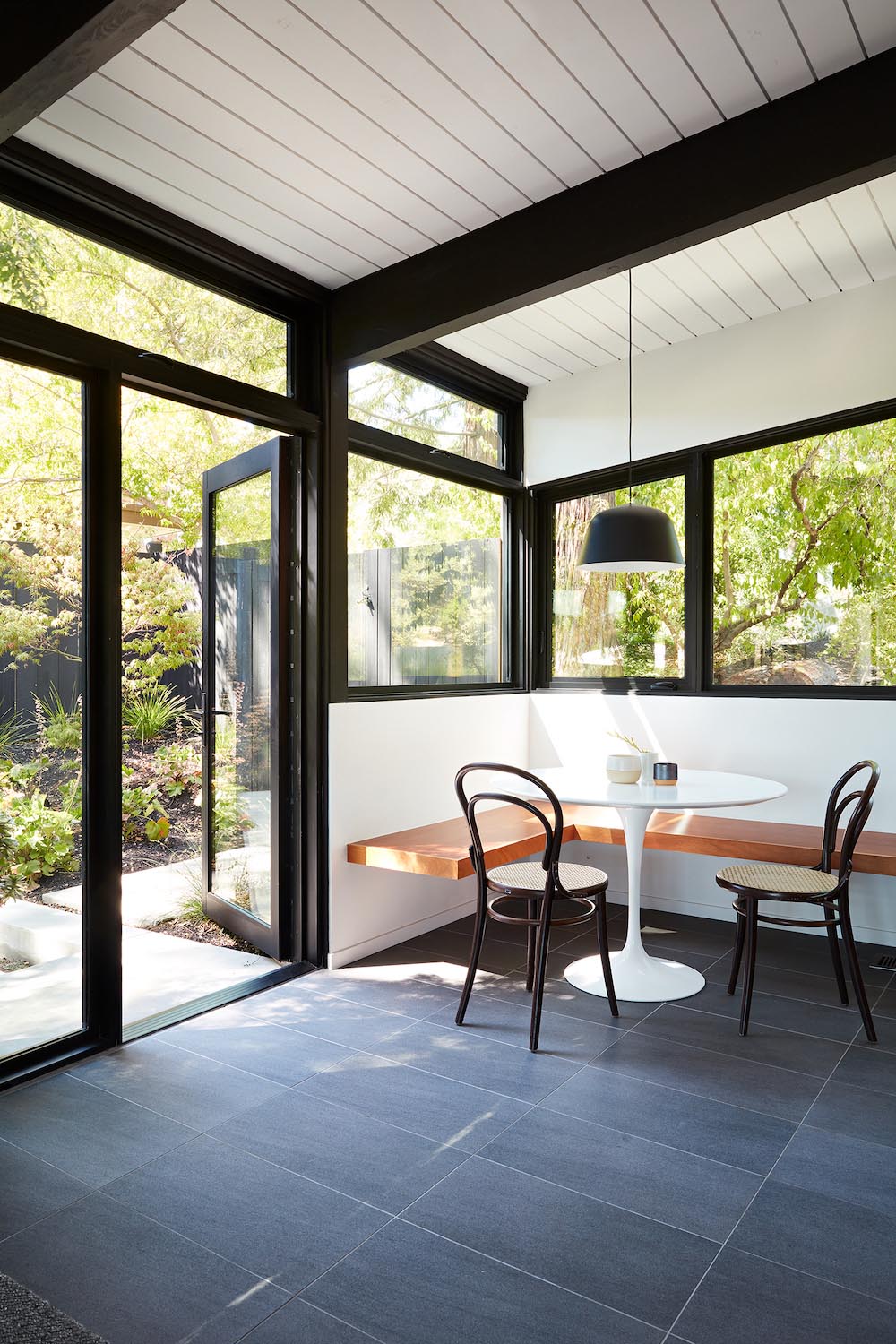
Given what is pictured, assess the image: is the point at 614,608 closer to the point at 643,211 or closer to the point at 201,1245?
the point at 643,211

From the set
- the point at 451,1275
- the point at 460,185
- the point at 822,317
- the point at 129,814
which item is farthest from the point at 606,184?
the point at 129,814

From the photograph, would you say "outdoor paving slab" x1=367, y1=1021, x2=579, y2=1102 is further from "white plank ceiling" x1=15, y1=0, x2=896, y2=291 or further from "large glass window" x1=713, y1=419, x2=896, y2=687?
"white plank ceiling" x1=15, y1=0, x2=896, y2=291

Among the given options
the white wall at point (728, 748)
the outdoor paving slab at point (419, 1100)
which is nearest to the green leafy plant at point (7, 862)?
the outdoor paving slab at point (419, 1100)

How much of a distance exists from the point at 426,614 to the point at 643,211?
2.13 meters

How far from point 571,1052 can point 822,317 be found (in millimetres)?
3312

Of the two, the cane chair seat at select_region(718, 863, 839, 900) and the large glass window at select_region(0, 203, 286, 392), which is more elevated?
the large glass window at select_region(0, 203, 286, 392)

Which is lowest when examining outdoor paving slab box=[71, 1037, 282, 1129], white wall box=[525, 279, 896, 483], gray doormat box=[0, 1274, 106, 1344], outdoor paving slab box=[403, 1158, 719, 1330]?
outdoor paving slab box=[403, 1158, 719, 1330]

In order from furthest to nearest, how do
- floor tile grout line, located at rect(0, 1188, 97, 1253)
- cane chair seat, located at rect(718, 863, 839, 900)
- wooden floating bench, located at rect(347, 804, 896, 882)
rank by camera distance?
1. wooden floating bench, located at rect(347, 804, 896, 882)
2. cane chair seat, located at rect(718, 863, 839, 900)
3. floor tile grout line, located at rect(0, 1188, 97, 1253)

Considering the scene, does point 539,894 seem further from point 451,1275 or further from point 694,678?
point 694,678

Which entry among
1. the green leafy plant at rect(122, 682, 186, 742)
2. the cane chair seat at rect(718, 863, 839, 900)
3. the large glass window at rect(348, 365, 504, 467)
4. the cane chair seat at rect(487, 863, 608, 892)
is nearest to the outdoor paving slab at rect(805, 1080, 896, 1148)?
the cane chair seat at rect(718, 863, 839, 900)

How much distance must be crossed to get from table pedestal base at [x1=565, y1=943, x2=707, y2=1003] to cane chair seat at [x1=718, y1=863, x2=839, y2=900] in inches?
19.2

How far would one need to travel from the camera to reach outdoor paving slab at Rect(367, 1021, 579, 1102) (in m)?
2.61

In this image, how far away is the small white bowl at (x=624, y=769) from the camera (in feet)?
11.3

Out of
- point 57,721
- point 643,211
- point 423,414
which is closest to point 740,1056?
point 57,721
